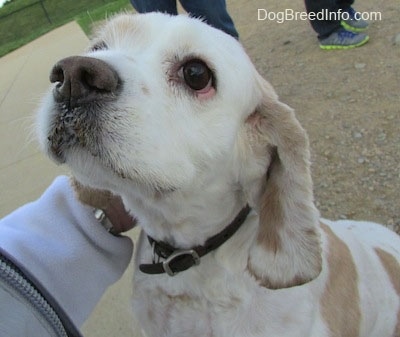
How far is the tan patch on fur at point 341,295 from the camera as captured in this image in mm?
1774

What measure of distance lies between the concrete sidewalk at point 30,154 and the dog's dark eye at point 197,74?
0.47m

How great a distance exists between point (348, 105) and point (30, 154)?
114 inches

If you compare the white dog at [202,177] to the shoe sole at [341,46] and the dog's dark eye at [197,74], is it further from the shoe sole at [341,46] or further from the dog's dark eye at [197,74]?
the shoe sole at [341,46]

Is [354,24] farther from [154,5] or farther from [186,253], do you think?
[186,253]

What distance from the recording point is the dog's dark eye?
1.43 m

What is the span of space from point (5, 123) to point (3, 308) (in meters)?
4.75

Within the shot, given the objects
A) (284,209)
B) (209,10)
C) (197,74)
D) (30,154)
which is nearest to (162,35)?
(197,74)

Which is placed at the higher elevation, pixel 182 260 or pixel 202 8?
pixel 202 8

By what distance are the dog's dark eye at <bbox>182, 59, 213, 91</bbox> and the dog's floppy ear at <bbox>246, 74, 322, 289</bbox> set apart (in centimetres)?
25

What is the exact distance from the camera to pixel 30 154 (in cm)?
463

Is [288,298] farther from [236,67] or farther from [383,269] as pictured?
[236,67]

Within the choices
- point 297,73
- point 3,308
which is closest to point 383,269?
point 3,308

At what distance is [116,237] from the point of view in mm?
1853

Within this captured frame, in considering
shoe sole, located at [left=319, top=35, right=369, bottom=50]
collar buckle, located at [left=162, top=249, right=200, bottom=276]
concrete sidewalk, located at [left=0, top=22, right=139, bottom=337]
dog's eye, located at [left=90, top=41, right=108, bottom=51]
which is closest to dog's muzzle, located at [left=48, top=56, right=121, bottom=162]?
concrete sidewalk, located at [left=0, top=22, right=139, bottom=337]
